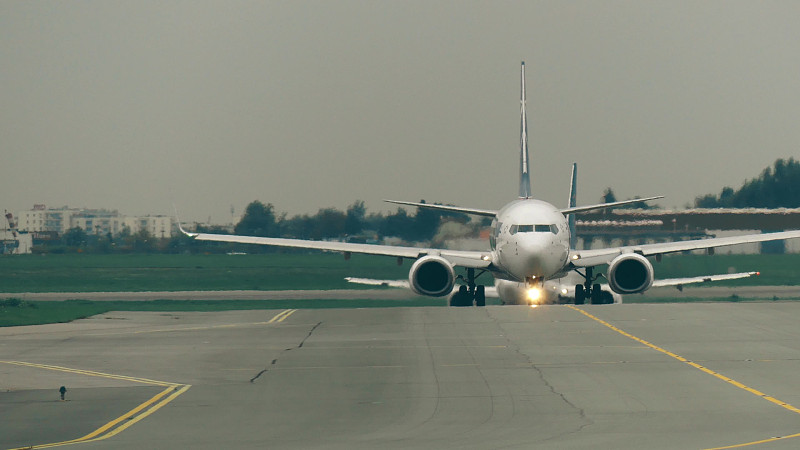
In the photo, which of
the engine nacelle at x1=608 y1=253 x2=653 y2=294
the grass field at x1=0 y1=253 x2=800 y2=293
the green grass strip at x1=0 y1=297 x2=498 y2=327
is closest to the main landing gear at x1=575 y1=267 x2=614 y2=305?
the engine nacelle at x1=608 y1=253 x2=653 y2=294

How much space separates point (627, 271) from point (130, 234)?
6709 centimetres

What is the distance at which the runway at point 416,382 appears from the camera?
17.5 m

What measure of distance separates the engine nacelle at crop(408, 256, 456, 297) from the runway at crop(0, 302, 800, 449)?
6.90 m

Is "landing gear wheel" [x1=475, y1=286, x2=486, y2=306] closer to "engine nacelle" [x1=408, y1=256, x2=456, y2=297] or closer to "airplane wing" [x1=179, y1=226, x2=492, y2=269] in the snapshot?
"airplane wing" [x1=179, y1=226, x2=492, y2=269]

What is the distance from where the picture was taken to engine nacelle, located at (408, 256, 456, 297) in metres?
47.8

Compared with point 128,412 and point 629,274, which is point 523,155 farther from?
point 128,412

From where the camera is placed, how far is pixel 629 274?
47750 millimetres

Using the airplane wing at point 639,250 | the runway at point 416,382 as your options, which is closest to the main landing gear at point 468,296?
the airplane wing at point 639,250

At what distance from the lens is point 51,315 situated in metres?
45.2

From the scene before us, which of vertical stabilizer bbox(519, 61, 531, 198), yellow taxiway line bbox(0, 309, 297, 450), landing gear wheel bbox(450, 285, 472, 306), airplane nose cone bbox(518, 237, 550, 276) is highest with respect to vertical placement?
vertical stabilizer bbox(519, 61, 531, 198)

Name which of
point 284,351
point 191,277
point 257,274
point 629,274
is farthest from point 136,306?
point 191,277

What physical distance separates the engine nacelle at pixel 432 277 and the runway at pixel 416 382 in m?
6.90

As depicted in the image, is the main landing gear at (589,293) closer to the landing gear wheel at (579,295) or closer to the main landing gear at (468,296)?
the landing gear wheel at (579,295)

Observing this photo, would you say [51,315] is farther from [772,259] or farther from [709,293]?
[772,259]
